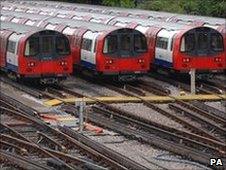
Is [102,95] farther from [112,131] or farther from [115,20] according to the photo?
[115,20]

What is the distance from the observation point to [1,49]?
29.1m

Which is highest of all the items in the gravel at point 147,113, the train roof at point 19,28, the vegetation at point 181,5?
the train roof at point 19,28

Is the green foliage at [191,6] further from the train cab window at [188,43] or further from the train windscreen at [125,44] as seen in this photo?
the train windscreen at [125,44]

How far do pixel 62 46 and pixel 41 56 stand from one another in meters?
0.92

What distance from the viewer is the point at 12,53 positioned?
2772 cm

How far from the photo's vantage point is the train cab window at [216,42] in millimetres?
28688

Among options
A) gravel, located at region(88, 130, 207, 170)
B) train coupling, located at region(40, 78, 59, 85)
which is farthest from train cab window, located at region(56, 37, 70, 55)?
gravel, located at region(88, 130, 207, 170)

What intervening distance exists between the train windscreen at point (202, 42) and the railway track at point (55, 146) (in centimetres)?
979

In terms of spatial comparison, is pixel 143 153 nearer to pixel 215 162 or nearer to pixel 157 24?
pixel 215 162

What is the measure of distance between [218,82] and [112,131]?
11.2m

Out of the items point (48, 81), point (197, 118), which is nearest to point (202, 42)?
point (48, 81)

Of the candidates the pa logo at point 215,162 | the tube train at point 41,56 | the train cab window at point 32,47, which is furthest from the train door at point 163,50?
the pa logo at point 215,162

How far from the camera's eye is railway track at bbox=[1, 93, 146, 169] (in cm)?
1502

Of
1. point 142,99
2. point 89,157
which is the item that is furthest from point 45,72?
point 89,157
